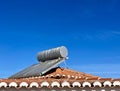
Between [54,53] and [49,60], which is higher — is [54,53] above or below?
above

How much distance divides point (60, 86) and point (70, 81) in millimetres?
Answer: 473

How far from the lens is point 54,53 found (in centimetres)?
2445

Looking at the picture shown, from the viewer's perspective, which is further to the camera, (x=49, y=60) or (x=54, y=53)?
(x=49, y=60)

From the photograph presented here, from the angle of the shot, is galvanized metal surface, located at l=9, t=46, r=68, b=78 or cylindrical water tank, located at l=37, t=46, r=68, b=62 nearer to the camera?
galvanized metal surface, located at l=9, t=46, r=68, b=78

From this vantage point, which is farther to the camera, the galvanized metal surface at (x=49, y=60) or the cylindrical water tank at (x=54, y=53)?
the cylindrical water tank at (x=54, y=53)

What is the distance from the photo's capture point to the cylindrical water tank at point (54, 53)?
23766mm

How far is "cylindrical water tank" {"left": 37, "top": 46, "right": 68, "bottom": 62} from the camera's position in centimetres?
2377

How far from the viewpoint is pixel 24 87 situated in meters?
13.3

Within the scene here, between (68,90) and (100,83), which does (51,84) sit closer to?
(68,90)

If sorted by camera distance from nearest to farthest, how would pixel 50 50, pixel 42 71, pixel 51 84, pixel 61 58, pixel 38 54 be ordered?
pixel 51 84 → pixel 42 71 → pixel 61 58 → pixel 50 50 → pixel 38 54

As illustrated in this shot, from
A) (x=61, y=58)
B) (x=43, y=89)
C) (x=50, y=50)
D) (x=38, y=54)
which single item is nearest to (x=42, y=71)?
(x=61, y=58)

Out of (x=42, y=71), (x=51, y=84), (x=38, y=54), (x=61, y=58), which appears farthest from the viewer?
(x=38, y=54)

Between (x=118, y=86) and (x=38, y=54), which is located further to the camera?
(x=38, y=54)

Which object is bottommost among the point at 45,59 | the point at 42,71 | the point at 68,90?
the point at 68,90
